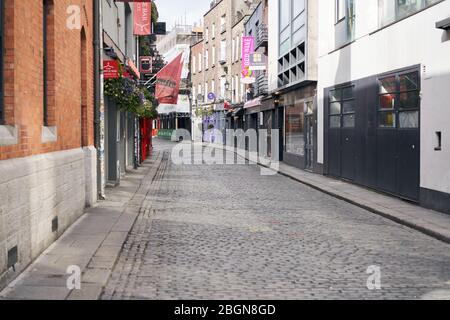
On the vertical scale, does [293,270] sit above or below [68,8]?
below

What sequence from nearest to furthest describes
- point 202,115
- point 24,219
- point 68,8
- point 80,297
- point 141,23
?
point 80,297
point 24,219
point 68,8
point 141,23
point 202,115

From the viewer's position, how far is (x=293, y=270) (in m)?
7.12

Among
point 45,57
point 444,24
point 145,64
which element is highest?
point 145,64

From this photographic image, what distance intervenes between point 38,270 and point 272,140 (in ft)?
79.5

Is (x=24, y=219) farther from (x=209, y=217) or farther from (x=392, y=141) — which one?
(x=392, y=141)

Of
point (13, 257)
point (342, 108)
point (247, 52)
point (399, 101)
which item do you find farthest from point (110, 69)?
point (247, 52)

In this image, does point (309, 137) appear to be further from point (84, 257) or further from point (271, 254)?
point (84, 257)

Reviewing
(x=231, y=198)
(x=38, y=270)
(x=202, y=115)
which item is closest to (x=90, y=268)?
(x=38, y=270)

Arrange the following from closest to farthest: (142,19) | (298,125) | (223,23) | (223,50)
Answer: (298,125), (142,19), (223,50), (223,23)

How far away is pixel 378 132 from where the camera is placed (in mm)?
14992

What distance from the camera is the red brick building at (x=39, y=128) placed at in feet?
21.2

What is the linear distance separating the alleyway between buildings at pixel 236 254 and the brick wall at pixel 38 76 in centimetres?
143

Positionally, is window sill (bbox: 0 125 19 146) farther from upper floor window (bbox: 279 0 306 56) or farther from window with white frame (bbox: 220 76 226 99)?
window with white frame (bbox: 220 76 226 99)

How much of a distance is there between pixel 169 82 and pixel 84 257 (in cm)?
1807
